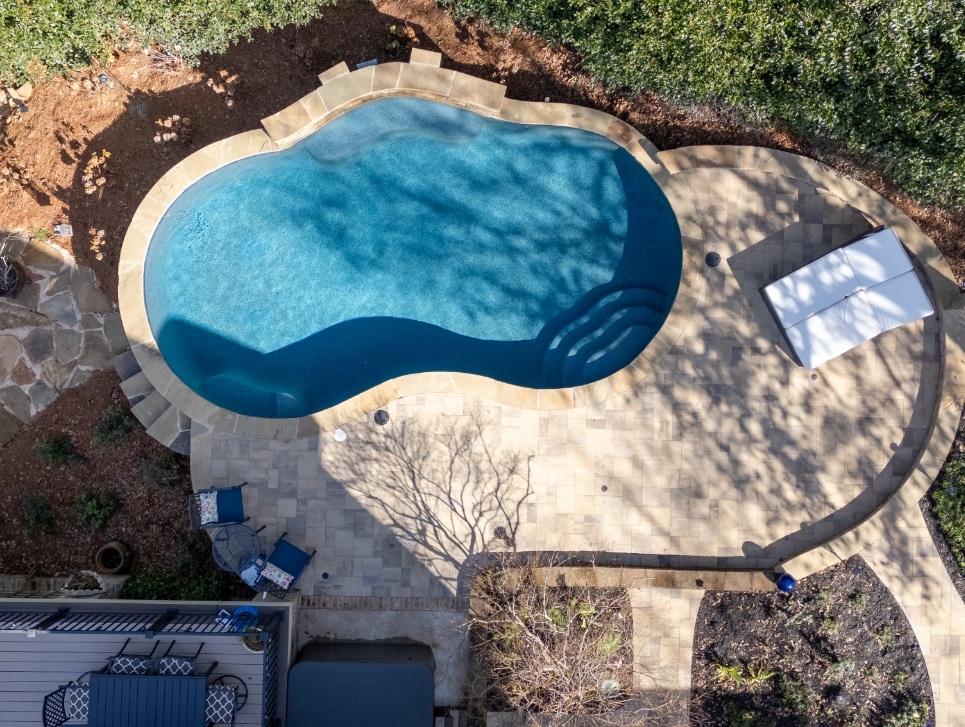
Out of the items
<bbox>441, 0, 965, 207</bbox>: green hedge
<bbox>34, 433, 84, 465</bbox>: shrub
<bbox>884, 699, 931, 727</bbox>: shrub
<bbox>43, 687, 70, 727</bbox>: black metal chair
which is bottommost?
<bbox>884, 699, 931, 727</bbox>: shrub

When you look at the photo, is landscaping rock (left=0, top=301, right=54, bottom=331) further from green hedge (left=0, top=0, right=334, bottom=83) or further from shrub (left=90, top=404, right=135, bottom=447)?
green hedge (left=0, top=0, right=334, bottom=83)

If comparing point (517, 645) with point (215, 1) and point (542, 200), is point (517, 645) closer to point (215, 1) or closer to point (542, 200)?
point (542, 200)

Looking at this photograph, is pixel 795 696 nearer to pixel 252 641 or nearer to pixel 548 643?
pixel 548 643

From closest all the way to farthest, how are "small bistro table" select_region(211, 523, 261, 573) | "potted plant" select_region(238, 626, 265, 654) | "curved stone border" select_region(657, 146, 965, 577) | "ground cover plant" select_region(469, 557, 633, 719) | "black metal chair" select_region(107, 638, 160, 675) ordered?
"black metal chair" select_region(107, 638, 160, 675), "potted plant" select_region(238, 626, 265, 654), "ground cover plant" select_region(469, 557, 633, 719), "small bistro table" select_region(211, 523, 261, 573), "curved stone border" select_region(657, 146, 965, 577)

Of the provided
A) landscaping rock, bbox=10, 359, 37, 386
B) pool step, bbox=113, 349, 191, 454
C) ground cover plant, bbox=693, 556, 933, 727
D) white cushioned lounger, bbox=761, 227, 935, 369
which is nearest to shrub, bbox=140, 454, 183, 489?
pool step, bbox=113, 349, 191, 454

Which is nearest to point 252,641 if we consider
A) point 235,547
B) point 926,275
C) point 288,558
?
point 288,558

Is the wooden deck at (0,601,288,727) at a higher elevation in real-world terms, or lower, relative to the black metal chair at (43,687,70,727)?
higher
